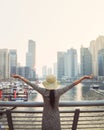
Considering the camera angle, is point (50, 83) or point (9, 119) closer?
point (50, 83)

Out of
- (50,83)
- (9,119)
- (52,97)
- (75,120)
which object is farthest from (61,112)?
(9,119)

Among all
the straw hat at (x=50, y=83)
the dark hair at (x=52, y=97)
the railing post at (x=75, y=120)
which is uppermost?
the straw hat at (x=50, y=83)

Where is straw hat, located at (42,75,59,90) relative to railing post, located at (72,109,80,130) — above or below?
above

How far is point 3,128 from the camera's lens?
6.36 m

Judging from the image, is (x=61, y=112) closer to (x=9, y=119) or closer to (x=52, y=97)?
(x=52, y=97)

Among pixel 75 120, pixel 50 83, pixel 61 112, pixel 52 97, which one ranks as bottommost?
pixel 75 120

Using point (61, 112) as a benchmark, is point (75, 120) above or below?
below

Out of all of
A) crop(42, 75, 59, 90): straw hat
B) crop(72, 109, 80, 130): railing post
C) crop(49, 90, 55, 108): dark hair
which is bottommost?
crop(72, 109, 80, 130): railing post

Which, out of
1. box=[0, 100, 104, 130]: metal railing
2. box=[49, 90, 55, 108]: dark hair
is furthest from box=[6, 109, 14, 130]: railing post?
box=[49, 90, 55, 108]: dark hair

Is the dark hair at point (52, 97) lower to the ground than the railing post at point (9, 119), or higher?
higher

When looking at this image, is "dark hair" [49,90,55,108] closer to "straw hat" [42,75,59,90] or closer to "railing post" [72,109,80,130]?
"straw hat" [42,75,59,90]

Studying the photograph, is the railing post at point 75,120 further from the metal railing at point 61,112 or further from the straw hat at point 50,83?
the straw hat at point 50,83

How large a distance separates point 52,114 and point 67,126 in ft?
3.19

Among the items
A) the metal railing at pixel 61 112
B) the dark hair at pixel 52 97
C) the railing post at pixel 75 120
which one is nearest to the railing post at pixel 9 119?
the metal railing at pixel 61 112
